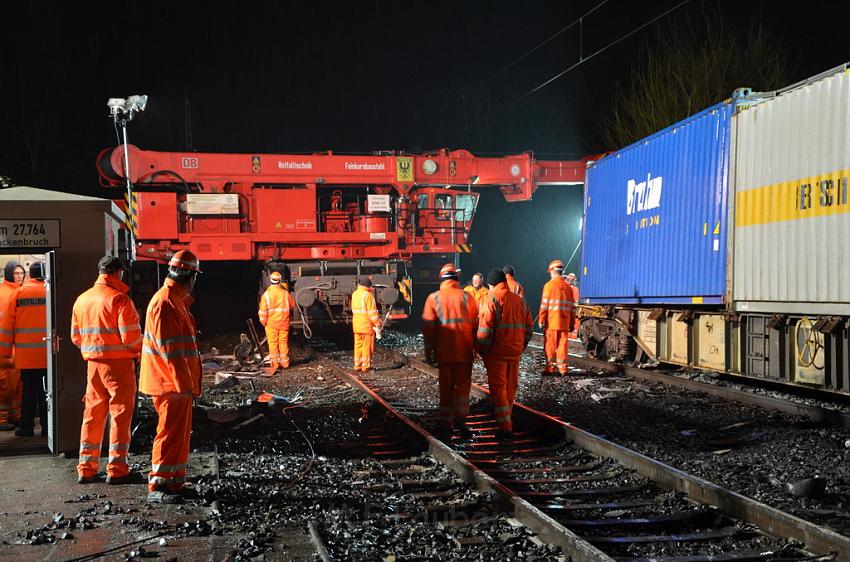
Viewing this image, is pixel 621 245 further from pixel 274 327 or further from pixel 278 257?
pixel 278 257

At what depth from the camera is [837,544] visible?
3.72m

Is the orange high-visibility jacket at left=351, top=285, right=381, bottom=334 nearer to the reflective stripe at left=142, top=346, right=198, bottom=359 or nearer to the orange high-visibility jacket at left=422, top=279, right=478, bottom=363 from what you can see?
the orange high-visibility jacket at left=422, top=279, right=478, bottom=363

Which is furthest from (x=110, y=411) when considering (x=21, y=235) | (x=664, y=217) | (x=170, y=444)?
(x=664, y=217)

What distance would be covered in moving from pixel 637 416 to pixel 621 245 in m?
5.37

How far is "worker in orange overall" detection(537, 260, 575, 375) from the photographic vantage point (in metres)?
11.0

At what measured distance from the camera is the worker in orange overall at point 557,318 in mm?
10992

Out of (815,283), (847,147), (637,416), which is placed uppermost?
(847,147)

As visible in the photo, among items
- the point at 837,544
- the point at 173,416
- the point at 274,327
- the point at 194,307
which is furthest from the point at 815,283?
the point at 194,307

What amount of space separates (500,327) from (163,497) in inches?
131

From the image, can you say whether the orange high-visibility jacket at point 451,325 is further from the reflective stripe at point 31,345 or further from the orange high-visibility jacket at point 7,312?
the orange high-visibility jacket at point 7,312

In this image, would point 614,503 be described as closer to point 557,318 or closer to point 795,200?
point 795,200

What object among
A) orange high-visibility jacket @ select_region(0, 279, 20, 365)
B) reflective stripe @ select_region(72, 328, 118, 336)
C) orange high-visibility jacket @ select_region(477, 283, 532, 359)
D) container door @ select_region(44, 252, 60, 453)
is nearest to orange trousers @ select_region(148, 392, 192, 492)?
reflective stripe @ select_region(72, 328, 118, 336)

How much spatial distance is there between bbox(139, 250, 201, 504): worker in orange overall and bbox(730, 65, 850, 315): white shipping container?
258 inches

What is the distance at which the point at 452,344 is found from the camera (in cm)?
706
